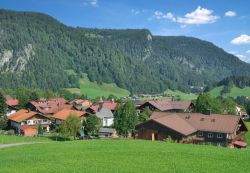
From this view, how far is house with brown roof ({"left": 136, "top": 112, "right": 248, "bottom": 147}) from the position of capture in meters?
70.7

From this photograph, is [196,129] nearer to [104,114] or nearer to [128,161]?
[128,161]

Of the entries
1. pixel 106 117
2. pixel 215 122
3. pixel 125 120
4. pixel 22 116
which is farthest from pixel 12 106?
pixel 215 122

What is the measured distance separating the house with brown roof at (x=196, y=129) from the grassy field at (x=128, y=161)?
17956 millimetres

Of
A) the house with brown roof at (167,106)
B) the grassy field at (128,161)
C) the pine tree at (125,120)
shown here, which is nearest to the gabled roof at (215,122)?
the pine tree at (125,120)

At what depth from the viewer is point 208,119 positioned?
7556cm

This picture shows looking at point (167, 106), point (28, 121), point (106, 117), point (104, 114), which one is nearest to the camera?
point (28, 121)

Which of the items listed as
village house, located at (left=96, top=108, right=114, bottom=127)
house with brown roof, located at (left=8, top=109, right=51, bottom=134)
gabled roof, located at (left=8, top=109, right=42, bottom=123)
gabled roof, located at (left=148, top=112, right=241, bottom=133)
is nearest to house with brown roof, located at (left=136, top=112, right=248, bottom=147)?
gabled roof, located at (left=148, top=112, right=241, bottom=133)

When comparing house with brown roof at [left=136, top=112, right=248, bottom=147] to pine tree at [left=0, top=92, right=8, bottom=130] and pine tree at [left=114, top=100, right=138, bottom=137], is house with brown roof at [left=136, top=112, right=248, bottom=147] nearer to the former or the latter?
pine tree at [left=114, top=100, right=138, bottom=137]

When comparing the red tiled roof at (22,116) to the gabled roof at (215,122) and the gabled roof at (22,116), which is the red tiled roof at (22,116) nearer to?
the gabled roof at (22,116)

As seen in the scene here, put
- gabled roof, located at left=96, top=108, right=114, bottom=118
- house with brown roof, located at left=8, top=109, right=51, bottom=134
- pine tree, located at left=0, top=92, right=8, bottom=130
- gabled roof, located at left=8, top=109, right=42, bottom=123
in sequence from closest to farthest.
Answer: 1. pine tree, located at left=0, top=92, right=8, bottom=130
2. house with brown roof, located at left=8, top=109, right=51, bottom=134
3. gabled roof, located at left=8, top=109, right=42, bottom=123
4. gabled roof, located at left=96, top=108, right=114, bottom=118

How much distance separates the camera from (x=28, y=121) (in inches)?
4050

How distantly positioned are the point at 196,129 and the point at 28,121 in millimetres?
50254

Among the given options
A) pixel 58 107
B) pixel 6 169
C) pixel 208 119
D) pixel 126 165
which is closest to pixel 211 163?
pixel 126 165

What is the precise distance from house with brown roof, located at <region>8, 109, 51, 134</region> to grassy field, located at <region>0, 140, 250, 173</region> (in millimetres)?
49349
